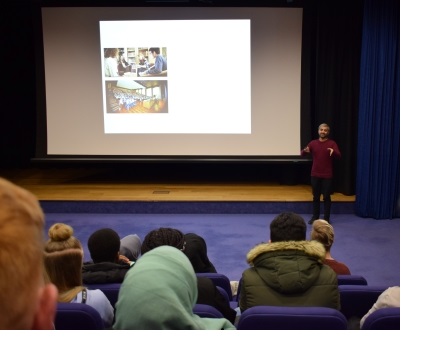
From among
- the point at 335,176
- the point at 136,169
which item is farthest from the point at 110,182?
the point at 335,176

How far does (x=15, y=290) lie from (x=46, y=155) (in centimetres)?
753

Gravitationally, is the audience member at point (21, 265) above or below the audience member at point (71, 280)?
above

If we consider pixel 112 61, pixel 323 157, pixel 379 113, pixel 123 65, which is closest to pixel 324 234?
pixel 323 157

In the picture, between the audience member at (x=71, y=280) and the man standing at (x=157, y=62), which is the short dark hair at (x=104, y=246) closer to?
the audience member at (x=71, y=280)

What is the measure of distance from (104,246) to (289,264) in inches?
44.6

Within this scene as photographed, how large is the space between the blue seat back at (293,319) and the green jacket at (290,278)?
0.36 metres

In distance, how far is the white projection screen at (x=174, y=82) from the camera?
23.9 ft

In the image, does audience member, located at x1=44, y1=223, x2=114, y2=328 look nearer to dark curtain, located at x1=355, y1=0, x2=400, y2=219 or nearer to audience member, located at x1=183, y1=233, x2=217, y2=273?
audience member, located at x1=183, y1=233, x2=217, y2=273

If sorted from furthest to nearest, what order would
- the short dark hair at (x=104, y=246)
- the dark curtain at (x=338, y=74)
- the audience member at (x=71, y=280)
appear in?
the dark curtain at (x=338, y=74), the short dark hair at (x=104, y=246), the audience member at (x=71, y=280)

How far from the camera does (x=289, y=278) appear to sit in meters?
2.27

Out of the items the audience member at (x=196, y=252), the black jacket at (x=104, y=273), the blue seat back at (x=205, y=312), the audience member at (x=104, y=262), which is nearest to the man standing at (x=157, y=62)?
the audience member at (x=196, y=252)
